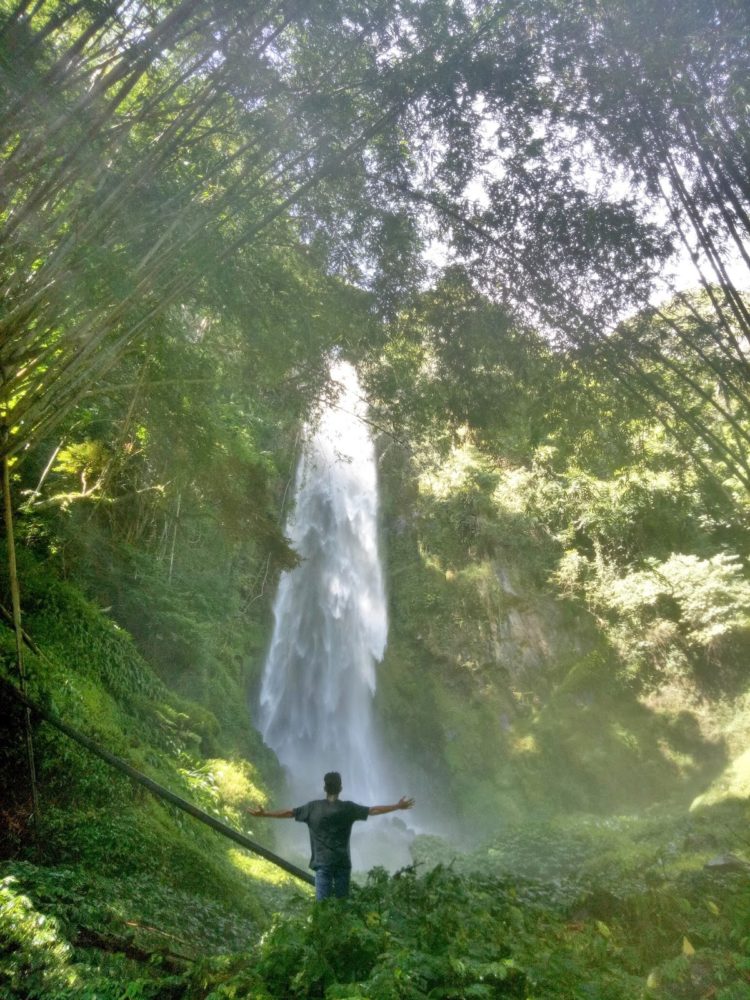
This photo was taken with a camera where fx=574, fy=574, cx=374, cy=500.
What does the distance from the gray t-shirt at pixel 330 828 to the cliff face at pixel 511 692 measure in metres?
8.76

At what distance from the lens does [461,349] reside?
609 cm

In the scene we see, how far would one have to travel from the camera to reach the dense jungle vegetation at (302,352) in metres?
3.10

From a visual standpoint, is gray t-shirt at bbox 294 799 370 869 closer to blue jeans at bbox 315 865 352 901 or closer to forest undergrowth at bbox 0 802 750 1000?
blue jeans at bbox 315 865 352 901

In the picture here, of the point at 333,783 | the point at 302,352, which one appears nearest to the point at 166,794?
the point at 333,783

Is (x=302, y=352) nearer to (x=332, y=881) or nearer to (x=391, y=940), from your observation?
(x=332, y=881)

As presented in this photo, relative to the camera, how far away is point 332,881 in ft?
11.7

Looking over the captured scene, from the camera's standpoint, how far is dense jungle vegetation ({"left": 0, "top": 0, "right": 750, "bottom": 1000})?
122 inches

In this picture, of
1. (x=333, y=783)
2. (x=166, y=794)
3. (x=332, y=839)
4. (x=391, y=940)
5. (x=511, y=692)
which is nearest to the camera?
(x=391, y=940)

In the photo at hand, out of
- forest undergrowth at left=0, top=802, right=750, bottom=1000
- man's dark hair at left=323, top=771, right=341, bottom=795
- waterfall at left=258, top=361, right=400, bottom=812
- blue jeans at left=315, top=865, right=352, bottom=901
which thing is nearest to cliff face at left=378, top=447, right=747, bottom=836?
waterfall at left=258, top=361, right=400, bottom=812

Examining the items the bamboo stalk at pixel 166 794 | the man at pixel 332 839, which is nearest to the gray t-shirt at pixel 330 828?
the man at pixel 332 839

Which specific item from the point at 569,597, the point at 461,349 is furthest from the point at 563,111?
the point at 569,597

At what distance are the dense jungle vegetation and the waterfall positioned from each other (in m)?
8.00

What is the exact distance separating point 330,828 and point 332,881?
317mm

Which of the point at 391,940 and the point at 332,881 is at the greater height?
the point at 332,881
